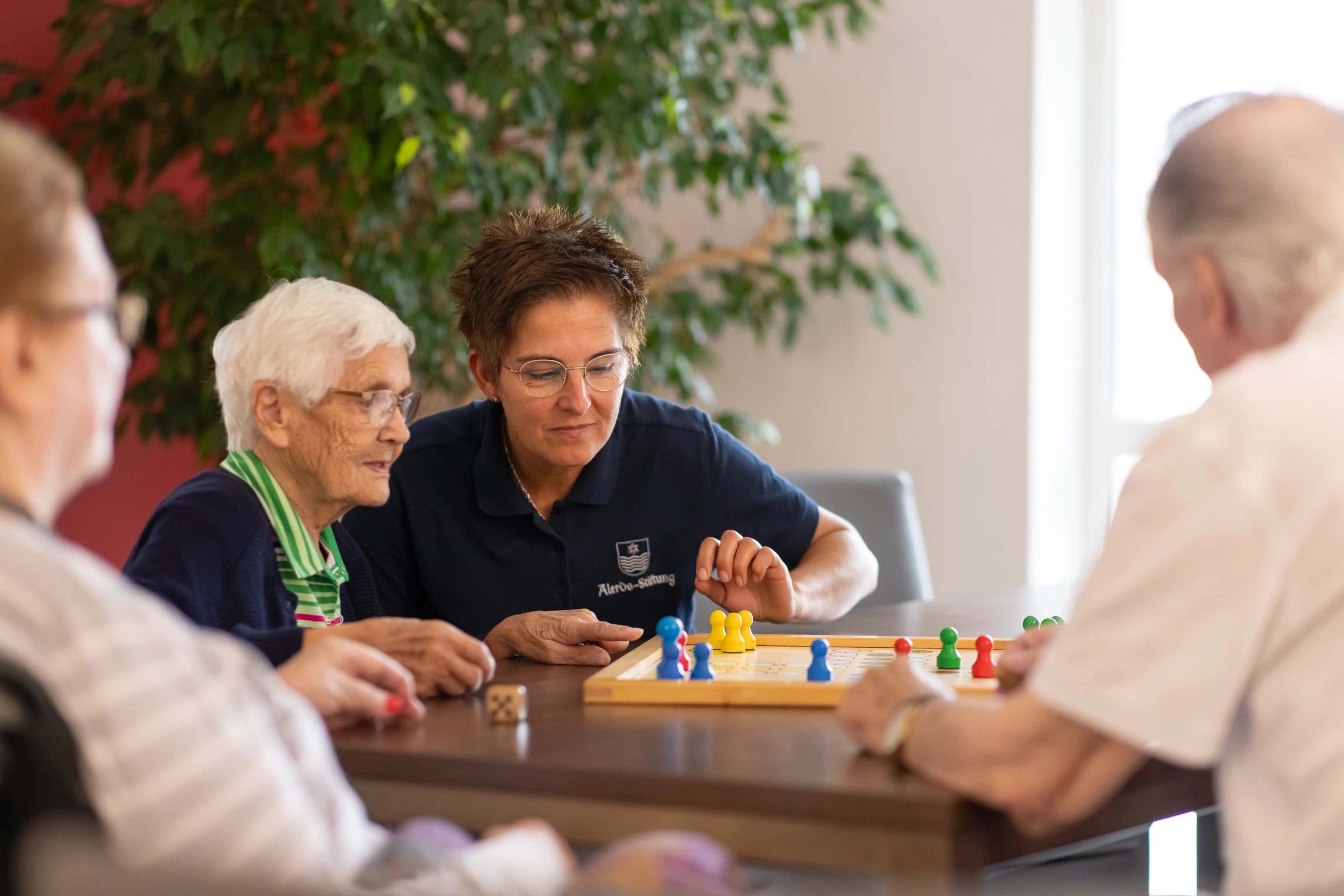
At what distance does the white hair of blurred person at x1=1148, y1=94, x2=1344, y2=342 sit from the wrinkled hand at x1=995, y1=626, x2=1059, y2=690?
0.49 metres

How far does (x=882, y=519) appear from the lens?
3086 millimetres

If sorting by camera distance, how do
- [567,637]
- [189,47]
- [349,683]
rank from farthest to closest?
Answer: [189,47] < [567,637] < [349,683]

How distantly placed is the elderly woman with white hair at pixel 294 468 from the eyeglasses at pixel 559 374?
0.18 m

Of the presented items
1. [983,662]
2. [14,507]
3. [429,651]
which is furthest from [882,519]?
[14,507]

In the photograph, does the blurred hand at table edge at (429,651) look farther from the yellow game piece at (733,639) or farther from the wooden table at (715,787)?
the yellow game piece at (733,639)

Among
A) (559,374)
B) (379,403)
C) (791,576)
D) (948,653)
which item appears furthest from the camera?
(791,576)

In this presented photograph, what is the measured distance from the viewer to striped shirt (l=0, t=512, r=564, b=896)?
2.88 ft

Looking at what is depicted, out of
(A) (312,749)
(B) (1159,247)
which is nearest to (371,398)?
(A) (312,749)

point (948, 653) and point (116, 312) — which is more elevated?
point (116, 312)

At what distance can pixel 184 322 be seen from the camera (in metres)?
3.15

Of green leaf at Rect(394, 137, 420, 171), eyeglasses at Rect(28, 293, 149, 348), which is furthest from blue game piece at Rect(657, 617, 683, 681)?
green leaf at Rect(394, 137, 420, 171)

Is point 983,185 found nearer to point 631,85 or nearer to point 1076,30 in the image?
point 1076,30

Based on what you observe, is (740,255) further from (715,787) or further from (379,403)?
(715,787)

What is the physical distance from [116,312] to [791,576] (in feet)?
4.67
